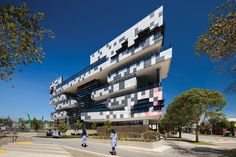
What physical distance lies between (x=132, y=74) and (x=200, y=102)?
17.0 m

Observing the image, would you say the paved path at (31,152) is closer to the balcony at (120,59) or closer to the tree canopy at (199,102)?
the tree canopy at (199,102)

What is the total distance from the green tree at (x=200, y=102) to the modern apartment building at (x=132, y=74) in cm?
554

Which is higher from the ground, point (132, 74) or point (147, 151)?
point (132, 74)

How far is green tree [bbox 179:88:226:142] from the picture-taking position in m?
35.6

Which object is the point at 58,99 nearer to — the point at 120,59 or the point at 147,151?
the point at 120,59

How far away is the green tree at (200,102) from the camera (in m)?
35.6

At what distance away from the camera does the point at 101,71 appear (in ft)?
190

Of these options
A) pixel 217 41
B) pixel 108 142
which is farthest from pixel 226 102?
pixel 217 41

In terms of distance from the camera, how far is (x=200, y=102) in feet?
116

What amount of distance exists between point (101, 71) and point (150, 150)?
38715 mm

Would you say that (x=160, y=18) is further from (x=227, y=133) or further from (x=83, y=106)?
(x=227, y=133)

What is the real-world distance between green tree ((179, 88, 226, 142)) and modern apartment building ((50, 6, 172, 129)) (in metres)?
5.54

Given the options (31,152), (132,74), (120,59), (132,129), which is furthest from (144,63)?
(31,152)

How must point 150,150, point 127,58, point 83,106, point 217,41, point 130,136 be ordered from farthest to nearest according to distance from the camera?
1. point 83,106
2. point 127,58
3. point 130,136
4. point 150,150
5. point 217,41
